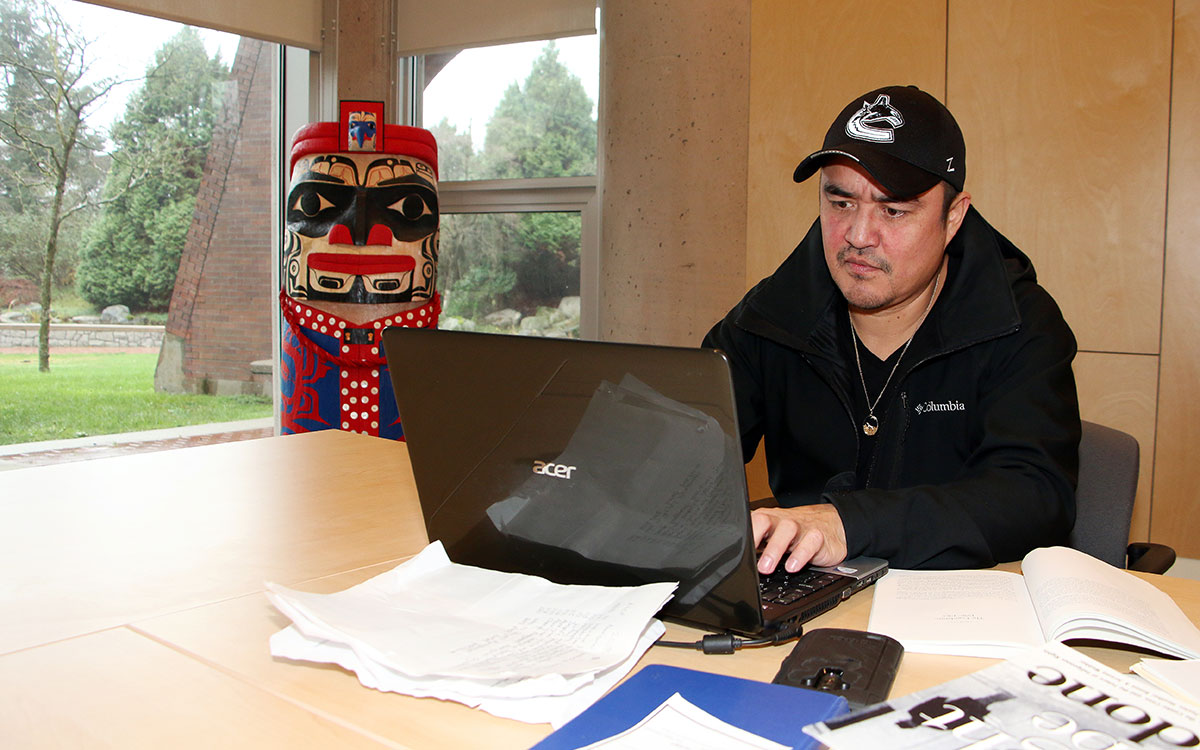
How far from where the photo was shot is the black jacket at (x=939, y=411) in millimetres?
1265

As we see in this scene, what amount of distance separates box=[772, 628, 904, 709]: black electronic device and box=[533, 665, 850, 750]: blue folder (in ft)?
0.07

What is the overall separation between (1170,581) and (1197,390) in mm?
1450

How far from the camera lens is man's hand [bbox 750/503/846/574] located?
1.09 meters

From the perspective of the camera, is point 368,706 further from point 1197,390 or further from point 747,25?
point 747,25

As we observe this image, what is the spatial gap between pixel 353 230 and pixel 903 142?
7.01 feet

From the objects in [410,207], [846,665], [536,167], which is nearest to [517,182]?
[536,167]

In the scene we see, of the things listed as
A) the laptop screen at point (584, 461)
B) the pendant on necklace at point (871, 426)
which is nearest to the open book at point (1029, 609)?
the laptop screen at point (584, 461)

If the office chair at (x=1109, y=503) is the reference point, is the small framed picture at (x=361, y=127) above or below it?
above

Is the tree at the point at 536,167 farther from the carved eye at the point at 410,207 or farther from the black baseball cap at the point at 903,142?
the black baseball cap at the point at 903,142

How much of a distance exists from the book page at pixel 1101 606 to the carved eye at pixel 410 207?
8.33 feet

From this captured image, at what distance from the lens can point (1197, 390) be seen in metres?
2.44

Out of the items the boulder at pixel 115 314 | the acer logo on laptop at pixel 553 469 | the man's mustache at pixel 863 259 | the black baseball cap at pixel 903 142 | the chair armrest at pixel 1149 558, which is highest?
the black baseball cap at pixel 903 142

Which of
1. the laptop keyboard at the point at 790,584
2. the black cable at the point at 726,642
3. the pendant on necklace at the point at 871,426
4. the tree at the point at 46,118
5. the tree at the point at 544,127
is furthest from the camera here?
the tree at the point at 544,127

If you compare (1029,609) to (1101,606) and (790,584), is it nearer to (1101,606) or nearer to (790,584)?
(1101,606)
